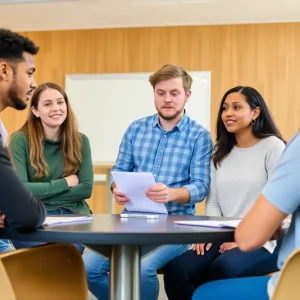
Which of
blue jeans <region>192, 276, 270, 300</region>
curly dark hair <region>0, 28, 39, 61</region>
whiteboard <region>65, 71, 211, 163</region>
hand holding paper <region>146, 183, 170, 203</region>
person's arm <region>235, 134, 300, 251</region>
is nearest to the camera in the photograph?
person's arm <region>235, 134, 300, 251</region>

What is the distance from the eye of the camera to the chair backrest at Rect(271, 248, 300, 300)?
4.79 ft

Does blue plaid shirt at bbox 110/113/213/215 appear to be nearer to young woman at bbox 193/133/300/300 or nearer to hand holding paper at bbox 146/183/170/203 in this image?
hand holding paper at bbox 146/183/170/203

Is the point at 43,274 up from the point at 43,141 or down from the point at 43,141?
down

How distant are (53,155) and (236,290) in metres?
1.65

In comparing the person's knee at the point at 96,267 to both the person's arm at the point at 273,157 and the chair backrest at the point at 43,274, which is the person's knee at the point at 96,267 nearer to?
the chair backrest at the point at 43,274

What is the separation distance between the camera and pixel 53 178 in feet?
10.2

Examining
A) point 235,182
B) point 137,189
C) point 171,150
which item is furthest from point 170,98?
point 137,189

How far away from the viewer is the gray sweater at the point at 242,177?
8.87 ft

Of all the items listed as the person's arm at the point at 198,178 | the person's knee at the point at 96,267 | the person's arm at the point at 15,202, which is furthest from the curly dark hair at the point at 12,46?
the person's knee at the point at 96,267

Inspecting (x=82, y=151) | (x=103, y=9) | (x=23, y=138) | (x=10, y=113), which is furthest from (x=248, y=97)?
(x=10, y=113)

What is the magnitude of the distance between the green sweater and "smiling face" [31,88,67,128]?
0.36 ft

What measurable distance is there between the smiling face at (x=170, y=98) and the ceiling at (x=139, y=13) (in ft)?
12.6

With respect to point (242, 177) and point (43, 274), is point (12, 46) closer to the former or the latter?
point (43, 274)

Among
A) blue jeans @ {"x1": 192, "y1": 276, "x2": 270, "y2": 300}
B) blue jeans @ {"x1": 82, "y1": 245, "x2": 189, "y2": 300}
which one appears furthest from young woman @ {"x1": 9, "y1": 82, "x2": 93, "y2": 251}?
blue jeans @ {"x1": 192, "y1": 276, "x2": 270, "y2": 300}
